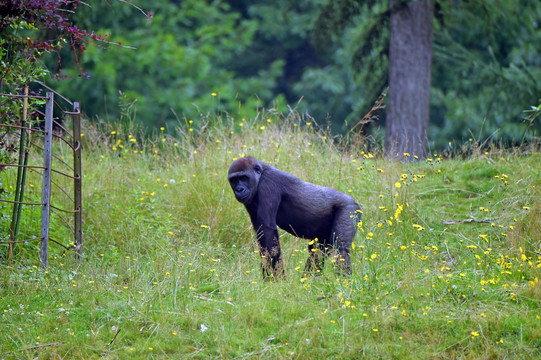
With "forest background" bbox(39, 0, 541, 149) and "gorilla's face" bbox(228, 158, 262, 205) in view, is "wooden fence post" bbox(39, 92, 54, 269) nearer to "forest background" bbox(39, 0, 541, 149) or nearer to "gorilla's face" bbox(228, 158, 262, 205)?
"gorilla's face" bbox(228, 158, 262, 205)

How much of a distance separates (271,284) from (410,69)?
808cm

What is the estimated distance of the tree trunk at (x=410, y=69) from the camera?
1214 cm

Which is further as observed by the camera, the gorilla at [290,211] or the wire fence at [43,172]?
the wire fence at [43,172]

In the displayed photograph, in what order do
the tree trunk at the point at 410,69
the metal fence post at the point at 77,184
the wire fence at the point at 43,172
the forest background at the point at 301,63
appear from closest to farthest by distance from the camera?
the wire fence at the point at 43,172
the metal fence post at the point at 77,184
the tree trunk at the point at 410,69
the forest background at the point at 301,63

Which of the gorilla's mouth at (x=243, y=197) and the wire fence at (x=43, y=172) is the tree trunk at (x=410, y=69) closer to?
the gorilla's mouth at (x=243, y=197)

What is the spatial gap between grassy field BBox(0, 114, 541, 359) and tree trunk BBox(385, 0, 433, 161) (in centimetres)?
406

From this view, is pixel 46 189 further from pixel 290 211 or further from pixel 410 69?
pixel 410 69

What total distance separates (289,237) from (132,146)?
414cm

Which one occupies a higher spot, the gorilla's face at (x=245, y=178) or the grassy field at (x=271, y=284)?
the gorilla's face at (x=245, y=178)

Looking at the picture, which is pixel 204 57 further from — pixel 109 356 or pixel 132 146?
pixel 109 356

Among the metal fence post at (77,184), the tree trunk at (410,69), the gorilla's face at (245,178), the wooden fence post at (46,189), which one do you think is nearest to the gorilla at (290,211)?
the gorilla's face at (245,178)

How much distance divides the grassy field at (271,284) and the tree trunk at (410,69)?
4056 millimetres

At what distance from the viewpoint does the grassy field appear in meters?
4.50

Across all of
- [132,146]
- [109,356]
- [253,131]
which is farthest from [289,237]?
[132,146]
